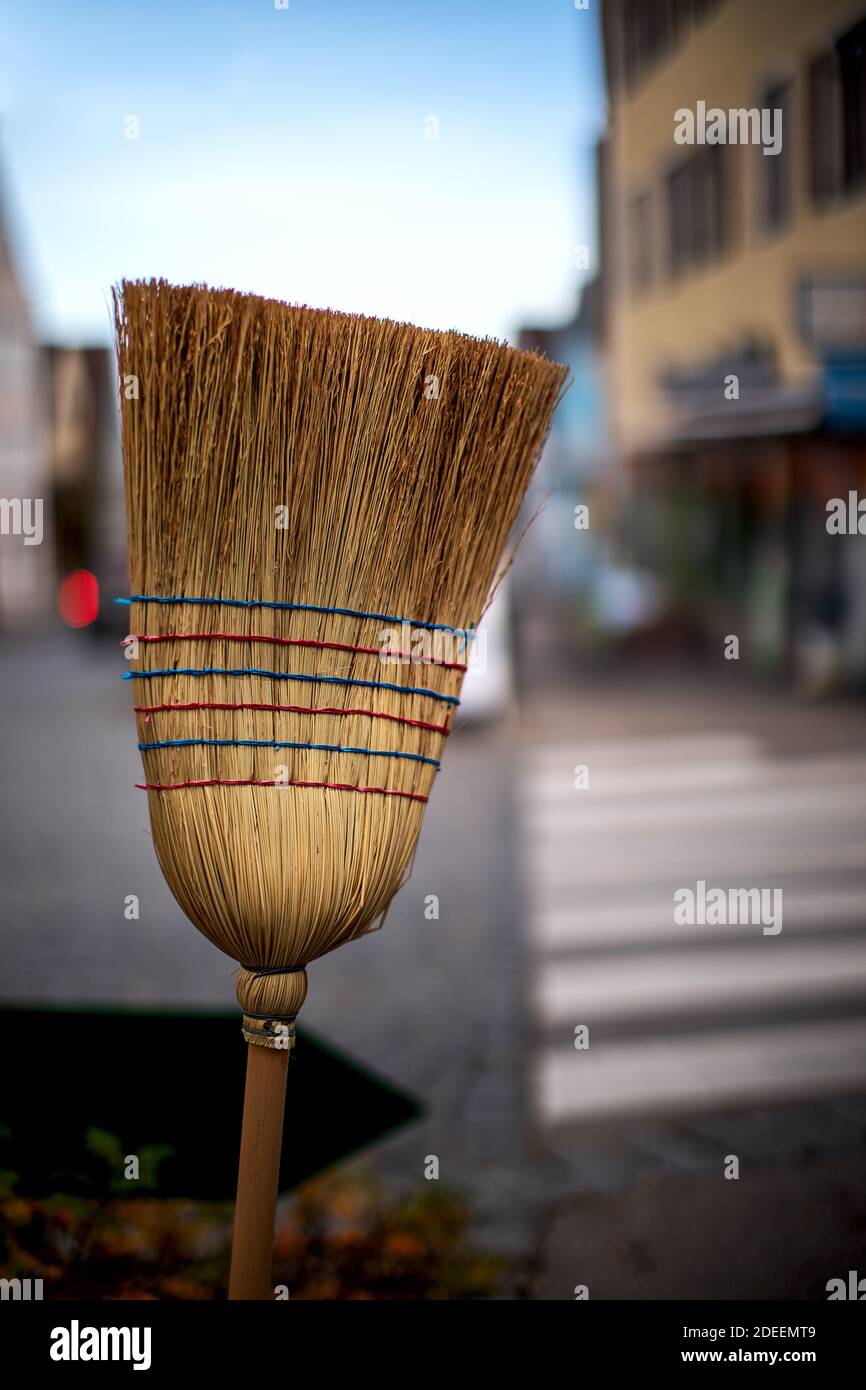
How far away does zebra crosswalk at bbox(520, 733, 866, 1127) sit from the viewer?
4270 mm

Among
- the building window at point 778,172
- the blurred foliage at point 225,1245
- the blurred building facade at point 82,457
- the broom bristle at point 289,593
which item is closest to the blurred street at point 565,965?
the blurred foliage at point 225,1245

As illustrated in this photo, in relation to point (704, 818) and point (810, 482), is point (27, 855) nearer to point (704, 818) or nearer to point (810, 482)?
point (704, 818)

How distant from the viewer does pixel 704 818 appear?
329 inches

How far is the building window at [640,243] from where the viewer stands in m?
19.3

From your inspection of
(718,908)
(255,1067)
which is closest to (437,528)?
(255,1067)

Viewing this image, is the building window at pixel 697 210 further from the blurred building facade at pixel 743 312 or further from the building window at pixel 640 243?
the building window at pixel 640 243

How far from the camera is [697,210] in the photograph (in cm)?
1716

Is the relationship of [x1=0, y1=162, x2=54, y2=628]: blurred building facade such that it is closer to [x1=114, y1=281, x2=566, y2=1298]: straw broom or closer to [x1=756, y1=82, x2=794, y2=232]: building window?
[x1=756, y1=82, x2=794, y2=232]: building window

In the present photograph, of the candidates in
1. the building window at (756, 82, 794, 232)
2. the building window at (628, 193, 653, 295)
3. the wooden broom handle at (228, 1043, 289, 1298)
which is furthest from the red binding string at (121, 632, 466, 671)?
the building window at (628, 193, 653, 295)

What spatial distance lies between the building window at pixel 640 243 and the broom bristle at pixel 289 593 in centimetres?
1840

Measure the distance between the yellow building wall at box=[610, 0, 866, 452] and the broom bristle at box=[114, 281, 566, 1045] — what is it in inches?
308

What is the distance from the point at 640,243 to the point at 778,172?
18.5 ft

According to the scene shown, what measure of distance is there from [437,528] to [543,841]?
6.19 m

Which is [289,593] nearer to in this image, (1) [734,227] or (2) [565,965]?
(2) [565,965]
